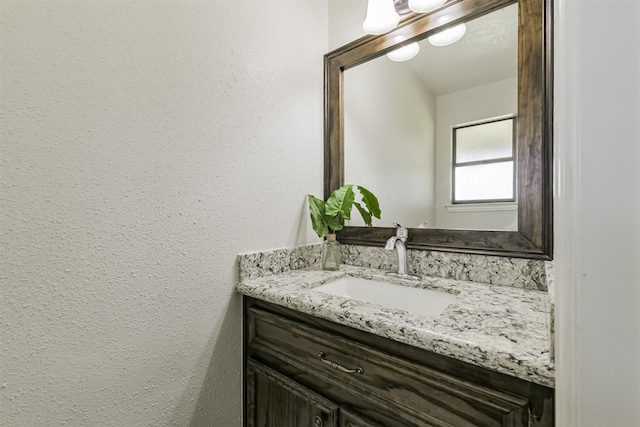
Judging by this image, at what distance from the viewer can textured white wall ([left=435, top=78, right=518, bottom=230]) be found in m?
0.93

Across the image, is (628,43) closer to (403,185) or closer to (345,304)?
(345,304)

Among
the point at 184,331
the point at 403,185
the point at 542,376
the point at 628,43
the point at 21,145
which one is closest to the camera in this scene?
the point at 628,43

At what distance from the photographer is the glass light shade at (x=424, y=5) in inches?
39.3

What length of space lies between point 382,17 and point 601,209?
1098 millimetres

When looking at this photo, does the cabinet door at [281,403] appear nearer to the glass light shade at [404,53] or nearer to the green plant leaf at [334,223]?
the green plant leaf at [334,223]

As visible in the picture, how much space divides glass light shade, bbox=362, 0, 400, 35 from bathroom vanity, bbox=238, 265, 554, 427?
0.97 m

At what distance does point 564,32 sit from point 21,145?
0.97 meters

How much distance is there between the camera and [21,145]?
0.62m

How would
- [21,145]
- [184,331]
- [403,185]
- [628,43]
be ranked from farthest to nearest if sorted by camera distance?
[403,185] < [184,331] < [21,145] < [628,43]

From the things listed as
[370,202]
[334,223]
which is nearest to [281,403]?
[334,223]

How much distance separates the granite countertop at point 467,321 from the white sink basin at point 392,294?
27 mm

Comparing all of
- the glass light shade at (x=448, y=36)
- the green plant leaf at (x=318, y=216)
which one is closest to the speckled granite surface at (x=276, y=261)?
the green plant leaf at (x=318, y=216)

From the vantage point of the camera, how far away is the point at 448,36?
1.06m

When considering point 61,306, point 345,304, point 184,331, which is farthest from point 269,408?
point 61,306
